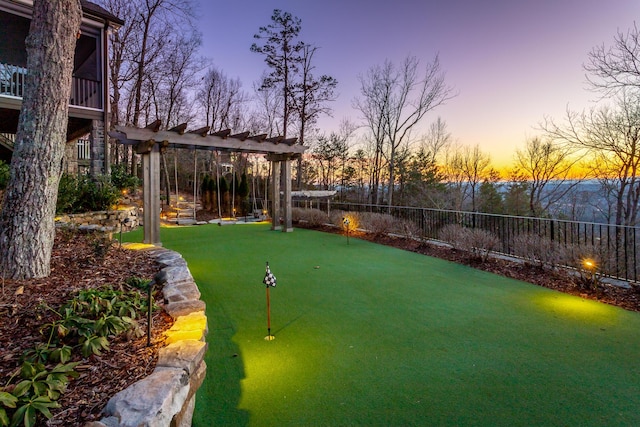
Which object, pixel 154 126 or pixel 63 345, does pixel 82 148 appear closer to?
pixel 154 126

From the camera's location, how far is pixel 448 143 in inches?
668

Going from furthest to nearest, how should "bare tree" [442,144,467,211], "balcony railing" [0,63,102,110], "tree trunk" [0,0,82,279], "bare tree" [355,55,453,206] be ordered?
1. "bare tree" [442,144,467,211]
2. "bare tree" [355,55,453,206]
3. "balcony railing" [0,63,102,110]
4. "tree trunk" [0,0,82,279]

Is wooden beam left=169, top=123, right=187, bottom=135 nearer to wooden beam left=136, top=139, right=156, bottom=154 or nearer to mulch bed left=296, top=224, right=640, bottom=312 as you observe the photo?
wooden beam left=136, top=139, right=156, bottom=154

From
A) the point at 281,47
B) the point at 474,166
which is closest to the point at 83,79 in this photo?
the point at 281,47

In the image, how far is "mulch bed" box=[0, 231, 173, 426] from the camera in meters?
1.46

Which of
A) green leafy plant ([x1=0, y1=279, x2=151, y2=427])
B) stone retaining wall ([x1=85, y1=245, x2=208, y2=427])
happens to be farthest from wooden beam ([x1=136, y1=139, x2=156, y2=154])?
stone retaining wall ([x1=85, y1=245, x2=208, y2=427])

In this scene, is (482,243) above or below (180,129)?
below

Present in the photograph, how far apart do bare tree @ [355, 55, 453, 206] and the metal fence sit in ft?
25.7

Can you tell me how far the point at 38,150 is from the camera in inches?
111

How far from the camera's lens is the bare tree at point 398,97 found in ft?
45.1

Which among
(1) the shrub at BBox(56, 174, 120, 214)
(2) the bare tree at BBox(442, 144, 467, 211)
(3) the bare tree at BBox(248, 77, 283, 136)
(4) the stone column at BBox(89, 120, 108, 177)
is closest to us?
(1) the shrub at BBox(56, 174, 120, 214)

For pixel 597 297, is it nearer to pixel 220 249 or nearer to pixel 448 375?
pixel 448 375

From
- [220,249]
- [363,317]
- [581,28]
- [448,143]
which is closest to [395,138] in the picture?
[448,143]

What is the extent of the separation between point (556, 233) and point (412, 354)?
187 inches
